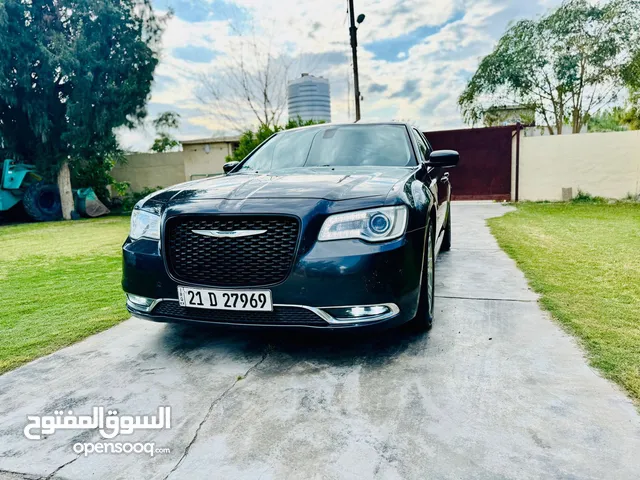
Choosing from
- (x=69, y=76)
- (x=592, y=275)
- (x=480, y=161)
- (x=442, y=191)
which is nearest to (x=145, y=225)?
(x=442, y=191)

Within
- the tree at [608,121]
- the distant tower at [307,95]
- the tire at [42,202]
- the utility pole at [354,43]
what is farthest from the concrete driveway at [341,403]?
the tree at [608,121]

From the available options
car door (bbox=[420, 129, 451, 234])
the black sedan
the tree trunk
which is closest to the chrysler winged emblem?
the black sedan

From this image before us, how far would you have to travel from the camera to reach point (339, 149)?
3.39 m

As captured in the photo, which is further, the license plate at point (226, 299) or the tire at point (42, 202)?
the tire at point (42, 202)

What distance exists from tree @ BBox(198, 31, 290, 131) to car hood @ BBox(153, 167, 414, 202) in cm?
1202

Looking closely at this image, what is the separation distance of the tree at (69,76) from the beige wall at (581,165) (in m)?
11.6

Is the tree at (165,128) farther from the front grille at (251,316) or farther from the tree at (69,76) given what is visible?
the front grille at (251,316)

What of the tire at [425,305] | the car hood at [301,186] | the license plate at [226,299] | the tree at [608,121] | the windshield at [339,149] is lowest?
the tire at [425,305]

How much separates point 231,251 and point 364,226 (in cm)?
68

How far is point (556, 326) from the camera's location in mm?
2709

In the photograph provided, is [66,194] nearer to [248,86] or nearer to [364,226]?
[248,86]

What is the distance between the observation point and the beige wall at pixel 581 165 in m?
10.5

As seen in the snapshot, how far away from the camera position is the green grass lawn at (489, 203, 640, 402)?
2316mm

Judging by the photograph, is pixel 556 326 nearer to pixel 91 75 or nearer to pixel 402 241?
pixel 402 241
